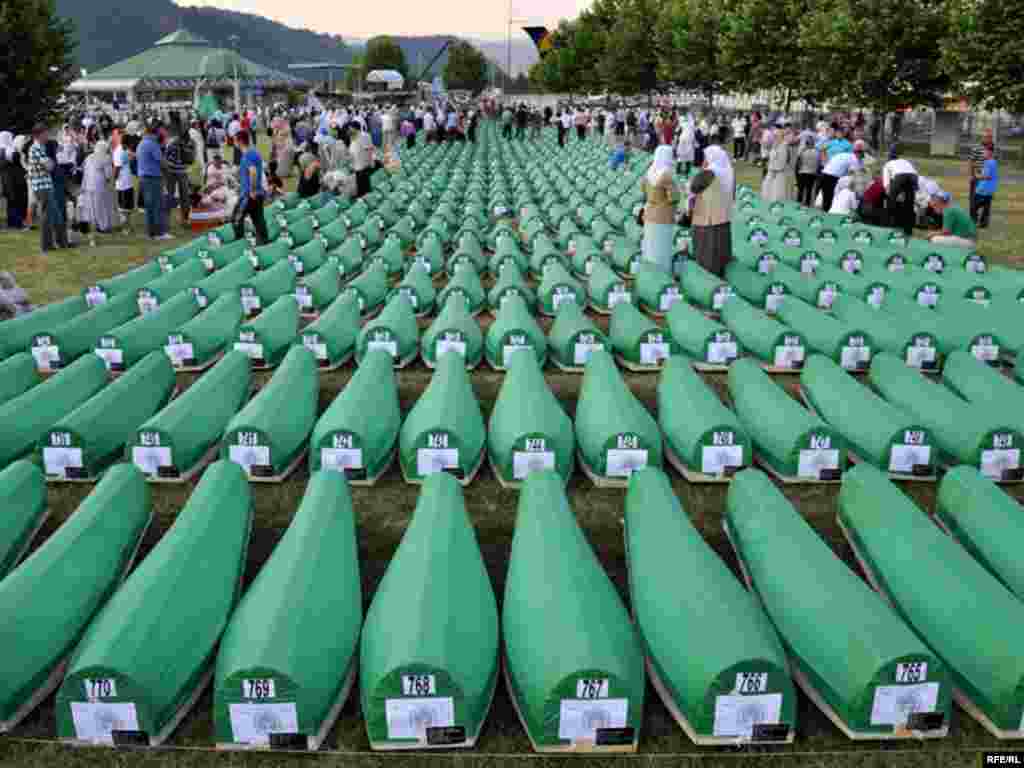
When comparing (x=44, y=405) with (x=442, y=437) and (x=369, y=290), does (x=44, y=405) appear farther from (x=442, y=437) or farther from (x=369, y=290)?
(x=369, y=290)

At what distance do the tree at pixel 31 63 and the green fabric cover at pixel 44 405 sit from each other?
18.7m

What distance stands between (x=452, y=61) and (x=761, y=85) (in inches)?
3884

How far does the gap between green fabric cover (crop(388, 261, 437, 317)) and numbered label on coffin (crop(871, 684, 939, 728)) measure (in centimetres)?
822

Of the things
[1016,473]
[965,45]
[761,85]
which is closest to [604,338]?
[1016,473]

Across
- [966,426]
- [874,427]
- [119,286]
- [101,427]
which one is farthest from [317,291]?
[966,426]

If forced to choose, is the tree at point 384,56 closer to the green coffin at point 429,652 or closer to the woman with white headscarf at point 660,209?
the woman with white headscarf at point 660,209

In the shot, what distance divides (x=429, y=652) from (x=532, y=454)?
9.02ft

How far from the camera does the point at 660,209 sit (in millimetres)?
12312

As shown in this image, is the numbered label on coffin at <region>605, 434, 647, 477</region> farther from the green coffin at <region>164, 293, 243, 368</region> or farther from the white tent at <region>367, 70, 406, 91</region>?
the white tent at <region>367, 70, 406, 91</region>

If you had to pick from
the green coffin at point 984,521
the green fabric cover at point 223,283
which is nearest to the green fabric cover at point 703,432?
the green coffin at point 984,521

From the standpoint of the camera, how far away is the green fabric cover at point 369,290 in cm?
1154

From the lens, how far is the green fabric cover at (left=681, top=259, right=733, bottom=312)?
11.5 m

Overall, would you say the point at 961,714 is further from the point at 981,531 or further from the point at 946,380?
the point at 946,380

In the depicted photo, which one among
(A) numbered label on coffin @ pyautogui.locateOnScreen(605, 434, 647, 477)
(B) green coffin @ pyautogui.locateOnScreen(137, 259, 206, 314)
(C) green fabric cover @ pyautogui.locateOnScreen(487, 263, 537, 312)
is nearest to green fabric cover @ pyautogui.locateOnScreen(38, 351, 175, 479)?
(B) green coffin @ pyautogui.locateOnScreen(137, 259, 206, 314)
